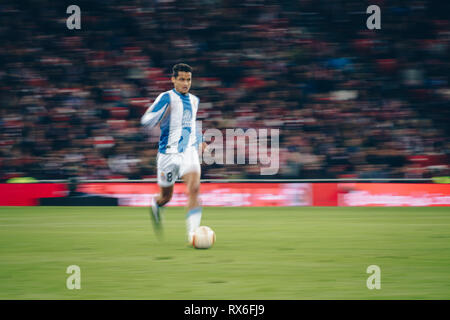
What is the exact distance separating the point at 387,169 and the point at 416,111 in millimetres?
2176

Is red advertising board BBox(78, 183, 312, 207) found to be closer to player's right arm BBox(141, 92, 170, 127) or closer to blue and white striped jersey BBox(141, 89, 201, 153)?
blue and white striped jersey BBox(141, 89, 201, 153)

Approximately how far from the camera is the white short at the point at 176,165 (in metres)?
8.57

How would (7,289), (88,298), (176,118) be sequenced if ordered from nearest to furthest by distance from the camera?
(88,298)
(7,289)
(176,118)

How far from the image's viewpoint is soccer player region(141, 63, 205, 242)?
8.52m

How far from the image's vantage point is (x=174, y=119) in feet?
28.7

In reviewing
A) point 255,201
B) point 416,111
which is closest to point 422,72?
point 416,111

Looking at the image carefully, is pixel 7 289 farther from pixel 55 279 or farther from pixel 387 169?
pixel 387 169

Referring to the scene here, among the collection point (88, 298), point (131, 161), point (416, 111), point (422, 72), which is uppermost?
point (422, 72)

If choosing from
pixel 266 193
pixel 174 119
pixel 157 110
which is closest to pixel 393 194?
pixel 266 193

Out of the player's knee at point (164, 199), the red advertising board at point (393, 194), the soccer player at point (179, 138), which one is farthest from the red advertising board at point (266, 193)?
the soccer player at point (179, 138)

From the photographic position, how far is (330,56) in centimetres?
1919

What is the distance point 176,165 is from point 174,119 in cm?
61

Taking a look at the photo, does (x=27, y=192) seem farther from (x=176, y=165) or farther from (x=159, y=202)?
(x=176, y=165)

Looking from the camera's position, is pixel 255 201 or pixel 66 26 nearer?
pixel 255 201
